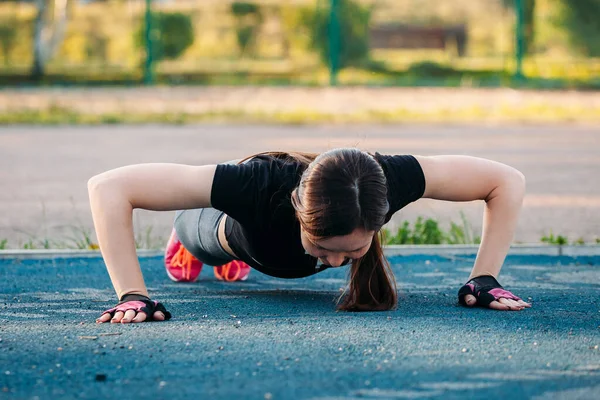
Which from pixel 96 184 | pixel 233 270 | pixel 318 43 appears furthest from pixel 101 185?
pixel 318 43

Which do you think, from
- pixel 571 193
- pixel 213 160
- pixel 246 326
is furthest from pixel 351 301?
pixel 213 160

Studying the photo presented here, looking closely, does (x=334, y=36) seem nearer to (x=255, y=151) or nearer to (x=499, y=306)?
(x=255, y=151)

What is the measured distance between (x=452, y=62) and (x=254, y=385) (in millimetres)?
13543

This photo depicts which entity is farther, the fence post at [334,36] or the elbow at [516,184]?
the fence post at [334,36]

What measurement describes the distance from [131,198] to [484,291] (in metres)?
1.46

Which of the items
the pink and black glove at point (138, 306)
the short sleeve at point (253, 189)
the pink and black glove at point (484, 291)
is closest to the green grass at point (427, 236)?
the pink and black glove at point (484, 291)

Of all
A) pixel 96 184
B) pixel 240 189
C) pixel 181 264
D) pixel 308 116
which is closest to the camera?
pixel 240 189

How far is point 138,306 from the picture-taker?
384 cm

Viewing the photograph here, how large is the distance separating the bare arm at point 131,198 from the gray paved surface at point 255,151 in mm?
1318

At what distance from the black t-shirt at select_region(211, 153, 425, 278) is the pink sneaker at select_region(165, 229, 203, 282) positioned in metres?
0.90

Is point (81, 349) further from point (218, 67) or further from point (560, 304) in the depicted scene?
point (218, 67)

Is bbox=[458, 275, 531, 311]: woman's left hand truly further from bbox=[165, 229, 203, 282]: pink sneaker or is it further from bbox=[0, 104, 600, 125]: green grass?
bbox=[0, 104, 600, 125]: green grass

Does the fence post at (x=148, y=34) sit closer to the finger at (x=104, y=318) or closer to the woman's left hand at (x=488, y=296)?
the woman's left hand at (x=488, y=296)

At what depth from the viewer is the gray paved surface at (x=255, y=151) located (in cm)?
674
